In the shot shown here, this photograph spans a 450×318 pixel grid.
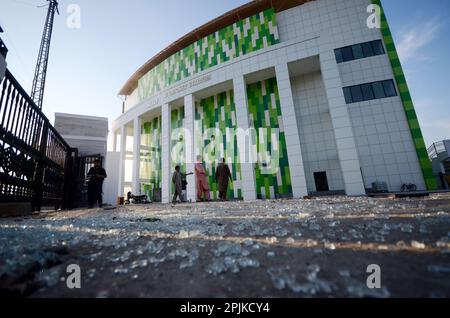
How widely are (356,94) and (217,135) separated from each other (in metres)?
8.73

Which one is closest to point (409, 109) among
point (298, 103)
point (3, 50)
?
point (298, 103)

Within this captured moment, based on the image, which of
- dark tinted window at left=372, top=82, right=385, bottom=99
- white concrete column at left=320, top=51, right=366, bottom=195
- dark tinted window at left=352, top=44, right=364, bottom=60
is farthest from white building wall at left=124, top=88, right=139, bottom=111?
dark tinted window at left=372, top=82, right=385, bottom=99

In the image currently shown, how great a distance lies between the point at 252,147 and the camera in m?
11.7

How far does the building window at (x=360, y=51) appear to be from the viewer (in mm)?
11406

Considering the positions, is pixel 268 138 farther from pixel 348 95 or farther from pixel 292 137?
pixel 348 95

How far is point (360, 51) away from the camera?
11.6 metres

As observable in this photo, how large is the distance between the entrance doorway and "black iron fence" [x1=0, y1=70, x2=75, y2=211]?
1190 cm

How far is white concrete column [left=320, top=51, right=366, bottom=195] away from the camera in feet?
28.8

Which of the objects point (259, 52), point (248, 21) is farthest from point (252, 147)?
point (248, 21)

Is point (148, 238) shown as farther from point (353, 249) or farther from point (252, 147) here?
point (252, 147)

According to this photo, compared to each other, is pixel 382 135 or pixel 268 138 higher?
pixel 268 138

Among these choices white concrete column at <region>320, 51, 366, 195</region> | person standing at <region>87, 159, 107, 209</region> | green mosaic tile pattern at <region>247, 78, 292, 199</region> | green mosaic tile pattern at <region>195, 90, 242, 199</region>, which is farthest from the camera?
green mosaic tile pattern at <region>195, 90, 242, 199</region>

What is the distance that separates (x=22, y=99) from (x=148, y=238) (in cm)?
446

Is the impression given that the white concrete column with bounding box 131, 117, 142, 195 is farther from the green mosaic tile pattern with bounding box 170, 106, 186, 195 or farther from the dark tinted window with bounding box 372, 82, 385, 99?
the dark tinted window with bounding box 372, 82, 385, 99
